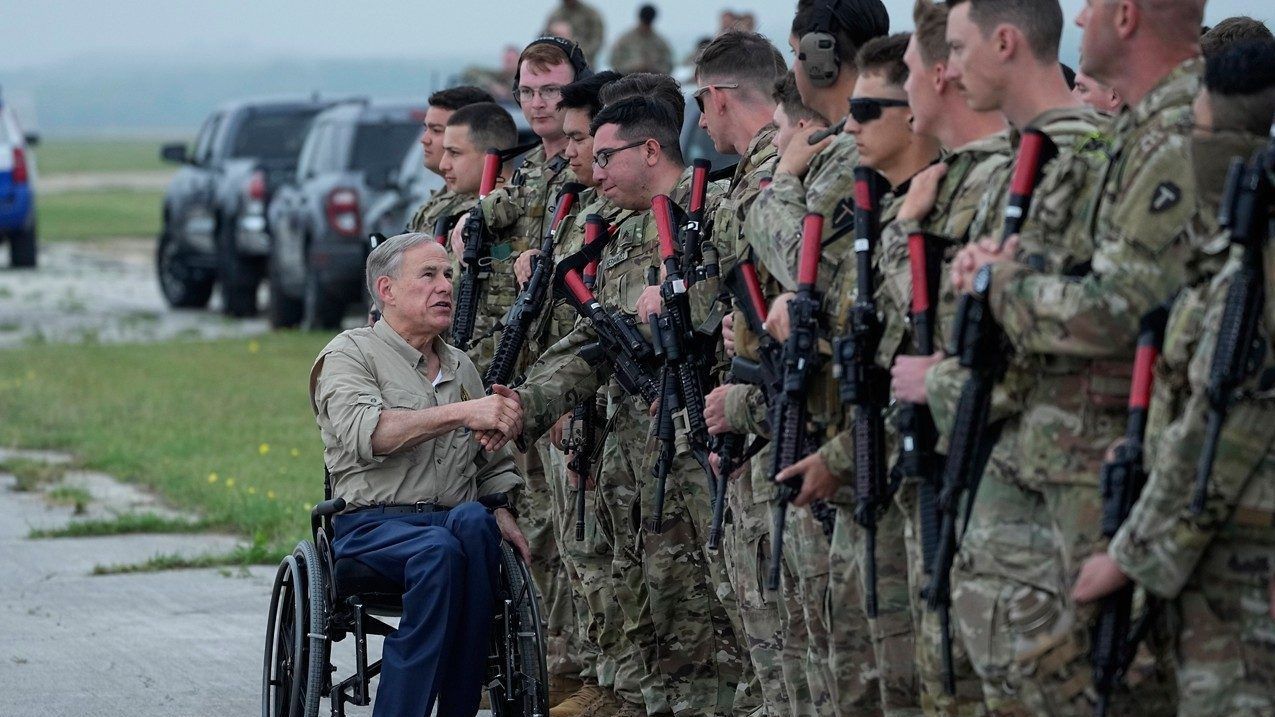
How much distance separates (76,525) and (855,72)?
6537 mm

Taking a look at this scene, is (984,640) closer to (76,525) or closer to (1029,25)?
(1029,25)

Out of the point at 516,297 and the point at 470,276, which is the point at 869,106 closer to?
the point at 516,297

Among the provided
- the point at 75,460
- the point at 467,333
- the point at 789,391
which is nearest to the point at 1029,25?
the point at 789,391

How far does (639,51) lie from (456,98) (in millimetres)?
11256

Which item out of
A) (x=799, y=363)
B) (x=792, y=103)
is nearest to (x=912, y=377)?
(x=799, y=363)

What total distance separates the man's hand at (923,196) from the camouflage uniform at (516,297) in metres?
3.20

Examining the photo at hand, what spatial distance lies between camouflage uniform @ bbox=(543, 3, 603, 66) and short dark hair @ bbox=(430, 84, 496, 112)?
37.2 ft

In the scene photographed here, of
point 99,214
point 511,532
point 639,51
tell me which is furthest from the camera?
point 99,214

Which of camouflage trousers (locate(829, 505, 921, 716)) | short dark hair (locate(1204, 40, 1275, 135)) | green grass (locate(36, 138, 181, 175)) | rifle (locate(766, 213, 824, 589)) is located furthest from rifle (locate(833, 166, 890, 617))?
green grass (locate(36, 138, 181, 175))

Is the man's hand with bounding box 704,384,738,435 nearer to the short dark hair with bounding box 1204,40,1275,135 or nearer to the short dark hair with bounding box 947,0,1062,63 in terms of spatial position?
the short dark hair with bounding box 947,0,1062,63

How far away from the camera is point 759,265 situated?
5344 mm

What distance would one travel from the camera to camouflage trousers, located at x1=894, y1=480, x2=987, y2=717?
4234mm

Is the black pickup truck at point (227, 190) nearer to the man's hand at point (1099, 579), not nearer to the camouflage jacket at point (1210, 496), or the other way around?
the man's hand at point (1099, 579)

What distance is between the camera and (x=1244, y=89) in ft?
11.9
